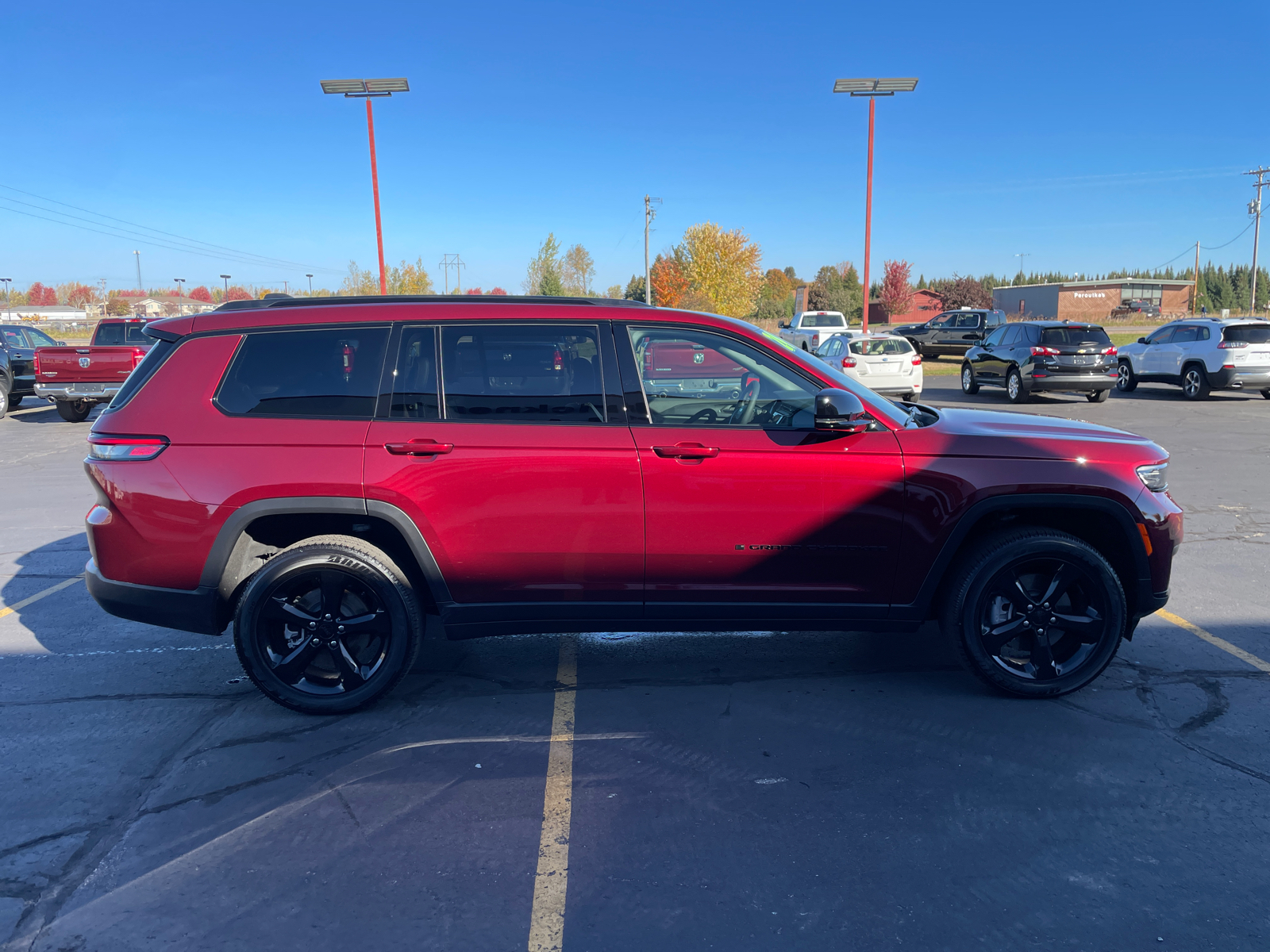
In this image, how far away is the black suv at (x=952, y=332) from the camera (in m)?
31.7

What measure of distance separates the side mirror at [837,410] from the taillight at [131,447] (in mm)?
2933

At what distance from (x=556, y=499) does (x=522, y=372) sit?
62 centimetres

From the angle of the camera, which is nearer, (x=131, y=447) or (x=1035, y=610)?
(x=131, y=447)

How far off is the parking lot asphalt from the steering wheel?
4.39 feet

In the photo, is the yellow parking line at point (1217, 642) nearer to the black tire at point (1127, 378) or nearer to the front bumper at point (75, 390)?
the front bumper at point (75, 390)

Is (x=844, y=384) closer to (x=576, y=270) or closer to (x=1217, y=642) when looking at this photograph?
(x=1217, y=642)

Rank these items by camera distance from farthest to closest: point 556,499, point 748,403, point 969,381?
1. point 969,381
2. point 748,403
3. point 556,499

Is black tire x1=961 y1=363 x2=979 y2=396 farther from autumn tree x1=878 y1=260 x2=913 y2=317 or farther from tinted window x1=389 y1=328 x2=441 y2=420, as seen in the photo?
autumn tree x1=878 y1=260 x2=913 y2=317

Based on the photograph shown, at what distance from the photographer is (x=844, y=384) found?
13.9 ft

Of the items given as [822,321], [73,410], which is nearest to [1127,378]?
[822,321]

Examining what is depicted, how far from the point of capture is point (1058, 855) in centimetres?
294

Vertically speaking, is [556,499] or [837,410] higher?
[837,410]

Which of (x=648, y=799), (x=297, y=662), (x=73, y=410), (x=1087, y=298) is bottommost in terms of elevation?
(x=648, y=799)

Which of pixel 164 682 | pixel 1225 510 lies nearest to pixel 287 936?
pixel 164 682
